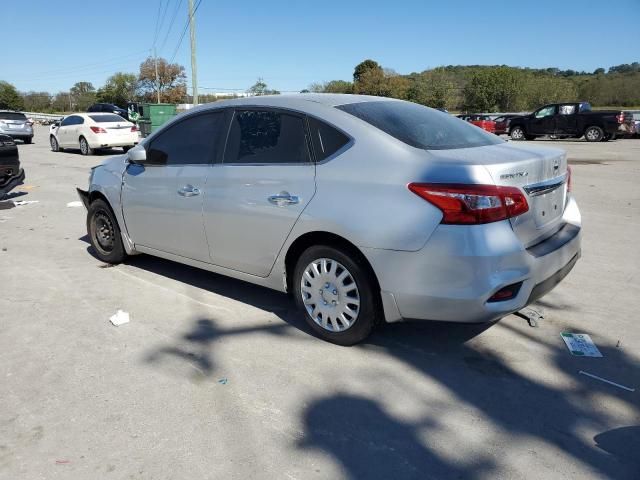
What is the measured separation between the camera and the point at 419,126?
367 cm

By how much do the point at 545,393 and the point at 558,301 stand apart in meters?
1.62

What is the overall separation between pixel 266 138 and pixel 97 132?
15923 millimetres

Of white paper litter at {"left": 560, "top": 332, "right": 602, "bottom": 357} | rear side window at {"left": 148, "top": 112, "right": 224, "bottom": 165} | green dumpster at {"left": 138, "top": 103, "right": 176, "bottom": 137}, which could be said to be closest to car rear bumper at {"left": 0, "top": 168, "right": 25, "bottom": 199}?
rear side window at {"left": 148, "top": 112, "right": 224, "bottom": 165}

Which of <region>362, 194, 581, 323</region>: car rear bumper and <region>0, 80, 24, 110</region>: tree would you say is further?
<region>0, 80, 24, 110</region>: tree

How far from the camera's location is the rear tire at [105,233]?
5336mm

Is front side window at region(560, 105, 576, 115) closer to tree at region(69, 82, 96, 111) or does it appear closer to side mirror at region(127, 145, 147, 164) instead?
side mirror at region(127, 145, 147, 164)

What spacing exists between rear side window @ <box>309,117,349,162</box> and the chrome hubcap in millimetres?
733

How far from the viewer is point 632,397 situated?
299 cm

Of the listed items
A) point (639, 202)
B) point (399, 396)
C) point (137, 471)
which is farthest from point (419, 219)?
point (639, 202)

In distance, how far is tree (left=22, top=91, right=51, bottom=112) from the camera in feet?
269

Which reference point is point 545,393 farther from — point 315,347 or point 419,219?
point 315,347

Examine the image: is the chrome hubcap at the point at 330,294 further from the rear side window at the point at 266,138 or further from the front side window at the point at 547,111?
the front side window at the point at 547,111

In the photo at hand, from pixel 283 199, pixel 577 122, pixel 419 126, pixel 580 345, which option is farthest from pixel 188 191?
pixel 577 122

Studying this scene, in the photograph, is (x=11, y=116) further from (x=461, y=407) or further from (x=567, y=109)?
(x=461, y=407)
